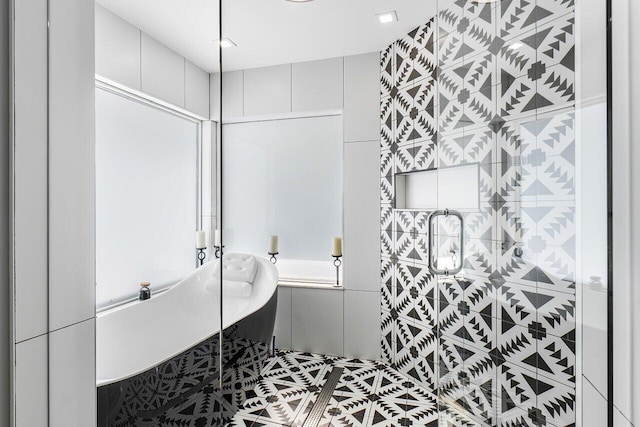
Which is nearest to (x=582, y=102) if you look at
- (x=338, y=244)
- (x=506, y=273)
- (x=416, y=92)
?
(x=506, y=273)

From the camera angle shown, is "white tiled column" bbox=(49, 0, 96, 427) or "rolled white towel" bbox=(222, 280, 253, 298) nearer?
"white tiled column" bbox=(49, 0, 96, 427)

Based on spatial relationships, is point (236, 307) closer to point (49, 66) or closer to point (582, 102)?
point (49, 66)

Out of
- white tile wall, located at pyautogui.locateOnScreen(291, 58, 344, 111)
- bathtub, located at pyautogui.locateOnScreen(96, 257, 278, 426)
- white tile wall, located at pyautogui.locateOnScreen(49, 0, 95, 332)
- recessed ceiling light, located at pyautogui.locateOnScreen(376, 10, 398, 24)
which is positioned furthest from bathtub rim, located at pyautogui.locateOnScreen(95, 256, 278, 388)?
recessed ceiling light, located at pyautogui.locateOnScreen(376, 10, 398, 24)

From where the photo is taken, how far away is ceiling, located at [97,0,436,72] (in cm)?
111

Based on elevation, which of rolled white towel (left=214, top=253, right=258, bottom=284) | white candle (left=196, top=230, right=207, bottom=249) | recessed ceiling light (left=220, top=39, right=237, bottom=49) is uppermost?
recessed ceiling light (left=220, top=39, right=237, bottom=49)

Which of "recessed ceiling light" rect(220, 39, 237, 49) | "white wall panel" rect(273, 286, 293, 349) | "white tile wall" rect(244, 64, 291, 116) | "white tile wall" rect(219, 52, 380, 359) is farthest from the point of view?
"white tile wall" rect(219, 52, 380, 359)

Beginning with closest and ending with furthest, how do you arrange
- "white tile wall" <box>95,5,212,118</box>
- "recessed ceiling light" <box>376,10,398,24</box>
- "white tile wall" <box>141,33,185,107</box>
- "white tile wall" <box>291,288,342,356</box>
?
1. "white tile wall" <box>95,5,212,118</box>
2. "white tile wall" <box>141,33,185,107</box>
3. "recessed ceiling light" <box>376,10,398,24</box>
4. "white tile wall" <box>291,288,342,356</box>

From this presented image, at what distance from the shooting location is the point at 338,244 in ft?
8.28

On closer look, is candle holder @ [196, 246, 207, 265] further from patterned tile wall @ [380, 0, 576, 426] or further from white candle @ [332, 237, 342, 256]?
white candle @ [332, 237, 342, 256]

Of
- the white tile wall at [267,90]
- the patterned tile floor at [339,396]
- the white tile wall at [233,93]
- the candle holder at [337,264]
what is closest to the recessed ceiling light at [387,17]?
the white tile wall at [267,90]

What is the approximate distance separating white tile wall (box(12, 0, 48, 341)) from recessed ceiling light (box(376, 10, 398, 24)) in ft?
6.46

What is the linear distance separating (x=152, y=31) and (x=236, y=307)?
1.10 metres

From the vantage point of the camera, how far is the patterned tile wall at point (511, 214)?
704mm

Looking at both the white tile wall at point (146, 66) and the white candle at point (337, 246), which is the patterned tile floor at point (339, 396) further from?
the white tile wall at point (146, 66)
